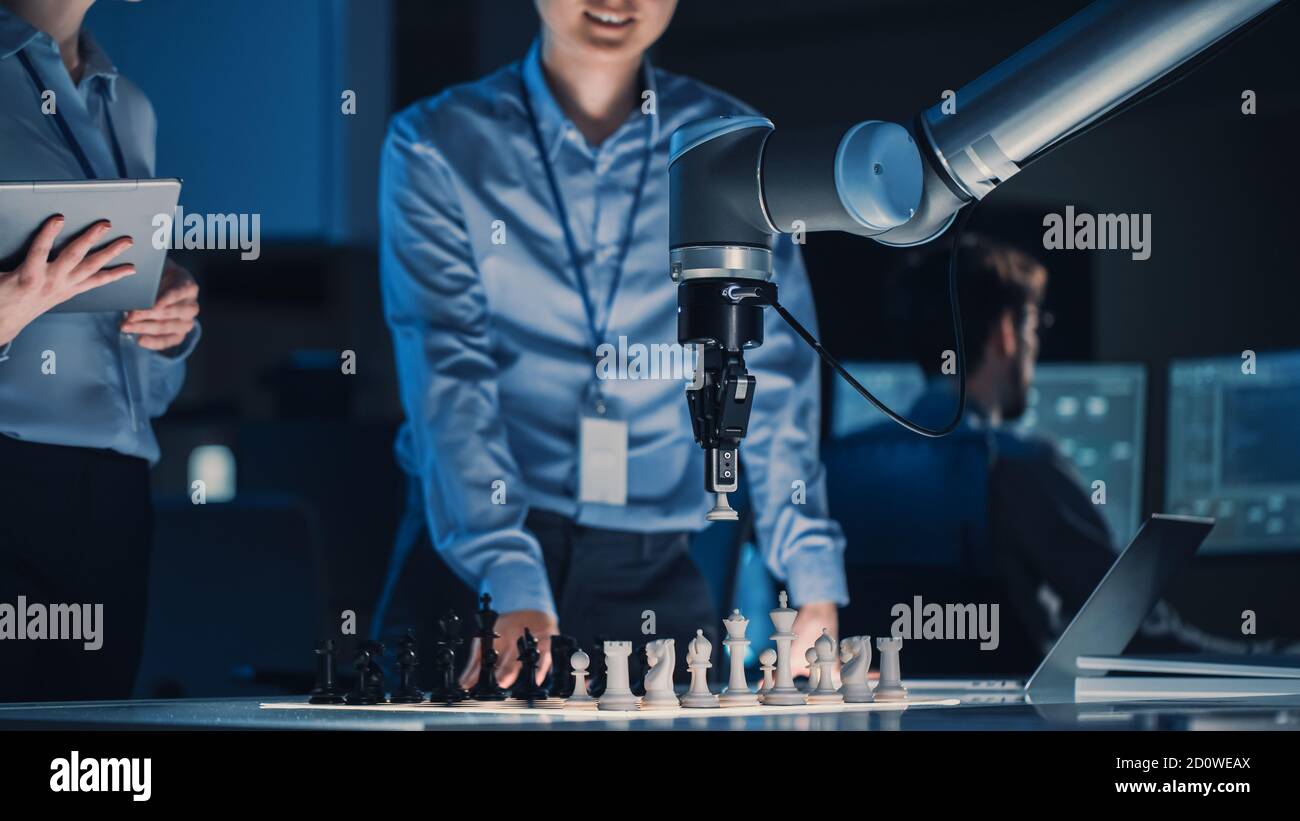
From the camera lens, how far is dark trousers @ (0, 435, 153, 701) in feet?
6.82

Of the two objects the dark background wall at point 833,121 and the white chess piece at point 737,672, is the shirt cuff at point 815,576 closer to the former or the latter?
the white chess piece at point 737,672

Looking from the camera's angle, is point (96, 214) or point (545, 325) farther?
point (545, 325)

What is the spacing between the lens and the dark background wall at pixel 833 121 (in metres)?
4.46

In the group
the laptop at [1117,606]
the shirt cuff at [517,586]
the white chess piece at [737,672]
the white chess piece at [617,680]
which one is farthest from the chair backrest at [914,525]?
the white chess piece at [617,680]

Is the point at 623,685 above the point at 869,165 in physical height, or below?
below

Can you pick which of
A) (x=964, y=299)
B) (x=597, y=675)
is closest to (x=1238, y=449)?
(x=964, y=299)

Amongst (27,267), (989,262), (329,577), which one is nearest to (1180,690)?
(27,267)

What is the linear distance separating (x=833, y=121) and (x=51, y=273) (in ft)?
10.1

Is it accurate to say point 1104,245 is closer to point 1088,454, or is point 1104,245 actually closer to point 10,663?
point 1088,454

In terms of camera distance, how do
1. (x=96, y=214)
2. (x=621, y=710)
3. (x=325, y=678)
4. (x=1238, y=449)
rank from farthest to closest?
(x=1238, y=449) < (x=96, y=214) < (x=325, y=678) < (x=621, y=710)

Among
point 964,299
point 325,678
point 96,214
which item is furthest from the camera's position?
point 964,299

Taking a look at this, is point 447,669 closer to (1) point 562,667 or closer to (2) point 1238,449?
(1) point 562,667

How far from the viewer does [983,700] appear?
5.12 ft

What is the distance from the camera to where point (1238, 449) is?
393 cm
